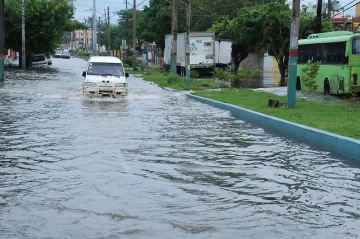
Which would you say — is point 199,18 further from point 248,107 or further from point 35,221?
point 35,221

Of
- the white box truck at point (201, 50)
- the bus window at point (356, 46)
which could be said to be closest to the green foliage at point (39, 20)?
the white box truck at point (201, 50)

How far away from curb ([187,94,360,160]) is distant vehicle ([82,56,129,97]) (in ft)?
24.0

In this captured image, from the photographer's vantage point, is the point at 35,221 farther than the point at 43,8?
No

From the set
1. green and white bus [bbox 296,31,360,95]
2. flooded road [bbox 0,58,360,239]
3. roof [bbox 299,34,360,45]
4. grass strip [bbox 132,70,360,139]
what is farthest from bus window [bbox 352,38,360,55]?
flooded road [bbox 0,58,360,239]

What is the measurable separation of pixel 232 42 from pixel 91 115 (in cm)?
3520

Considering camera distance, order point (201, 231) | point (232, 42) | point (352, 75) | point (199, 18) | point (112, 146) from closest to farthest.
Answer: point (201, 231)
point (112, 146)
point (352, 75)
point (232, 42)
point (199, 18)

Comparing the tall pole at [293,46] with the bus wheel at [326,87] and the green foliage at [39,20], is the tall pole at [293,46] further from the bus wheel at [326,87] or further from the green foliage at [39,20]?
the green foliage at [39,20]

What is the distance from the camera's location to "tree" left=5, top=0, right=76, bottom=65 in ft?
193

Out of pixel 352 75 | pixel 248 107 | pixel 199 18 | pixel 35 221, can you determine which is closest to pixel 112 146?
pixel 35 221

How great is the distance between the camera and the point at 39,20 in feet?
196

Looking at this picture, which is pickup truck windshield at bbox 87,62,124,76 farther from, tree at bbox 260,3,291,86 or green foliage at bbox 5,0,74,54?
green foliage at bbox 5,0,74,54

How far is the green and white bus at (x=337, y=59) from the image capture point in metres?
24.0

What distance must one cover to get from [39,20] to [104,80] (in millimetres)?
37057

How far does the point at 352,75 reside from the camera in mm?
24031
